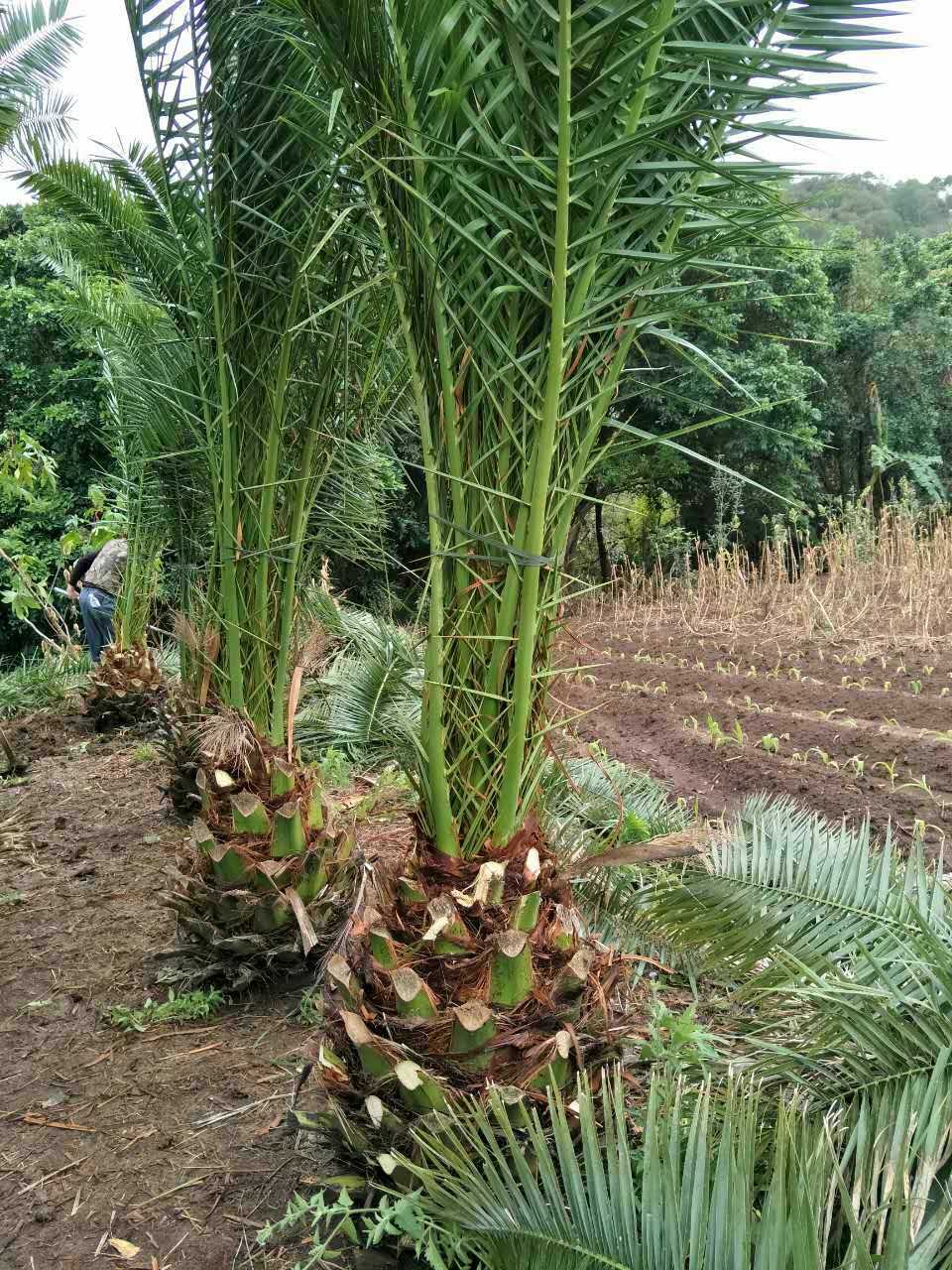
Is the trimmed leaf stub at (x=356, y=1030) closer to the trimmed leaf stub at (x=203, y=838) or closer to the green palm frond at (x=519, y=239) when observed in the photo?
the green palm frond at (x=519, y=239)

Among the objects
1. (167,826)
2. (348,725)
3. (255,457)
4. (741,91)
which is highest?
(741,91)

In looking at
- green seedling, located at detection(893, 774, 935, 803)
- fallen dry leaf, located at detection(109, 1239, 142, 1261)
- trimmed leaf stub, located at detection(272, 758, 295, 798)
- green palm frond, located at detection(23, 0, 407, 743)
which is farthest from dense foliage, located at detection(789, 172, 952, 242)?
fallen dry leaf, located at detection(109, 1239, 142, 1261)

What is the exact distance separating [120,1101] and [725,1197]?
179cm

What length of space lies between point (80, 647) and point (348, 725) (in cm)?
472

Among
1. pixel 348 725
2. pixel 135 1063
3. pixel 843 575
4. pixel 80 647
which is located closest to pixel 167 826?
pixel 348 725

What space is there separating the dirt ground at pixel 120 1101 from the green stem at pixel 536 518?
38.9 inches

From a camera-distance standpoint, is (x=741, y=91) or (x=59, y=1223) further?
(x=59, y=1223)

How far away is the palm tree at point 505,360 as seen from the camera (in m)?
1.52

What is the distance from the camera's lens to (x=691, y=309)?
1766mm

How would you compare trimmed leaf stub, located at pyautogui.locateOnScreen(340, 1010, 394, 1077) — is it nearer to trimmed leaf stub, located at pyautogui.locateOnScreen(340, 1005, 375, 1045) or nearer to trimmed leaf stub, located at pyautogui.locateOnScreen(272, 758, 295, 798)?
trimmed leaf stub, located at pyautogui.locateOnScreen(340, 1005, 375, 1045)

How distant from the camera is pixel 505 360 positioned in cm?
170

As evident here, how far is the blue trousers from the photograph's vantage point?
7.42 m

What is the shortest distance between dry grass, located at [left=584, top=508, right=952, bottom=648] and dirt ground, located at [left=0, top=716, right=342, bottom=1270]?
744 centimetres

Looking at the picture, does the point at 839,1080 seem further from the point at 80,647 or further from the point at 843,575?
the point at 843,575
